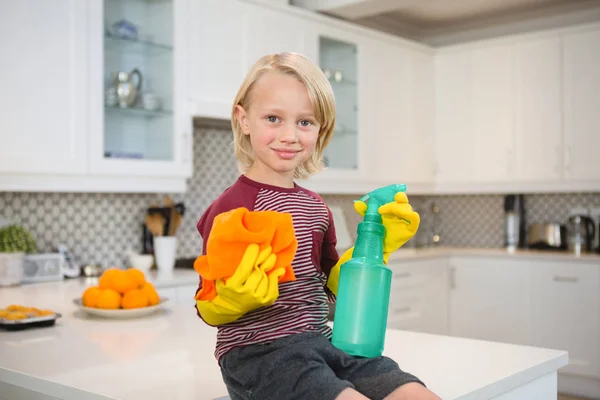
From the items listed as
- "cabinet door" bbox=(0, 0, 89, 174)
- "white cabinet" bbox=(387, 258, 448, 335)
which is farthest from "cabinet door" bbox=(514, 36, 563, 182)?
"cabinet door" bbox=(0, 0, 89, 174)

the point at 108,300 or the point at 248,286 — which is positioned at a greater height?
the point at 248,286

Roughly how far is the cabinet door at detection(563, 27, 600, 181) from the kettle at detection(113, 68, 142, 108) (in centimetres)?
257

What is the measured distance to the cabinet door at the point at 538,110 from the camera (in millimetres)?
4250

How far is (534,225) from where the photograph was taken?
4.60 meters

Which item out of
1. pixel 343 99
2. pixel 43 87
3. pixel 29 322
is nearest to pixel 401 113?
pixel 343 99

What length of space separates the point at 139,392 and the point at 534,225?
3.90 meters

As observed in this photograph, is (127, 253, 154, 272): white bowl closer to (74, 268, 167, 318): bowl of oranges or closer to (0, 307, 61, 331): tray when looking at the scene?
(74, 268, 167, 318): bowl of oranges

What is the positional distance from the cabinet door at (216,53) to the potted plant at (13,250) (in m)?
0.93

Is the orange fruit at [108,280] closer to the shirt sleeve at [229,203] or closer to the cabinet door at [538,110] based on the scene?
the shirt sleeve at [229,203]

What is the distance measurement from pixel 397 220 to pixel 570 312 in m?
3.31

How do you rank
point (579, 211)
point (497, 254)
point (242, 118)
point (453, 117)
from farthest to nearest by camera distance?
point (453, 117) → point (579, 211) → point (497, 254) → point (242, 118)

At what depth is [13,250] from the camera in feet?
A: 9.21

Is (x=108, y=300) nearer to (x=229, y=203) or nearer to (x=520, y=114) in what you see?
(x=229, y=203)

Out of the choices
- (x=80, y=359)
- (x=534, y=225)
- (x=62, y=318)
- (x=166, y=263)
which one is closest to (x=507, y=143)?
(x=534, y=225)
